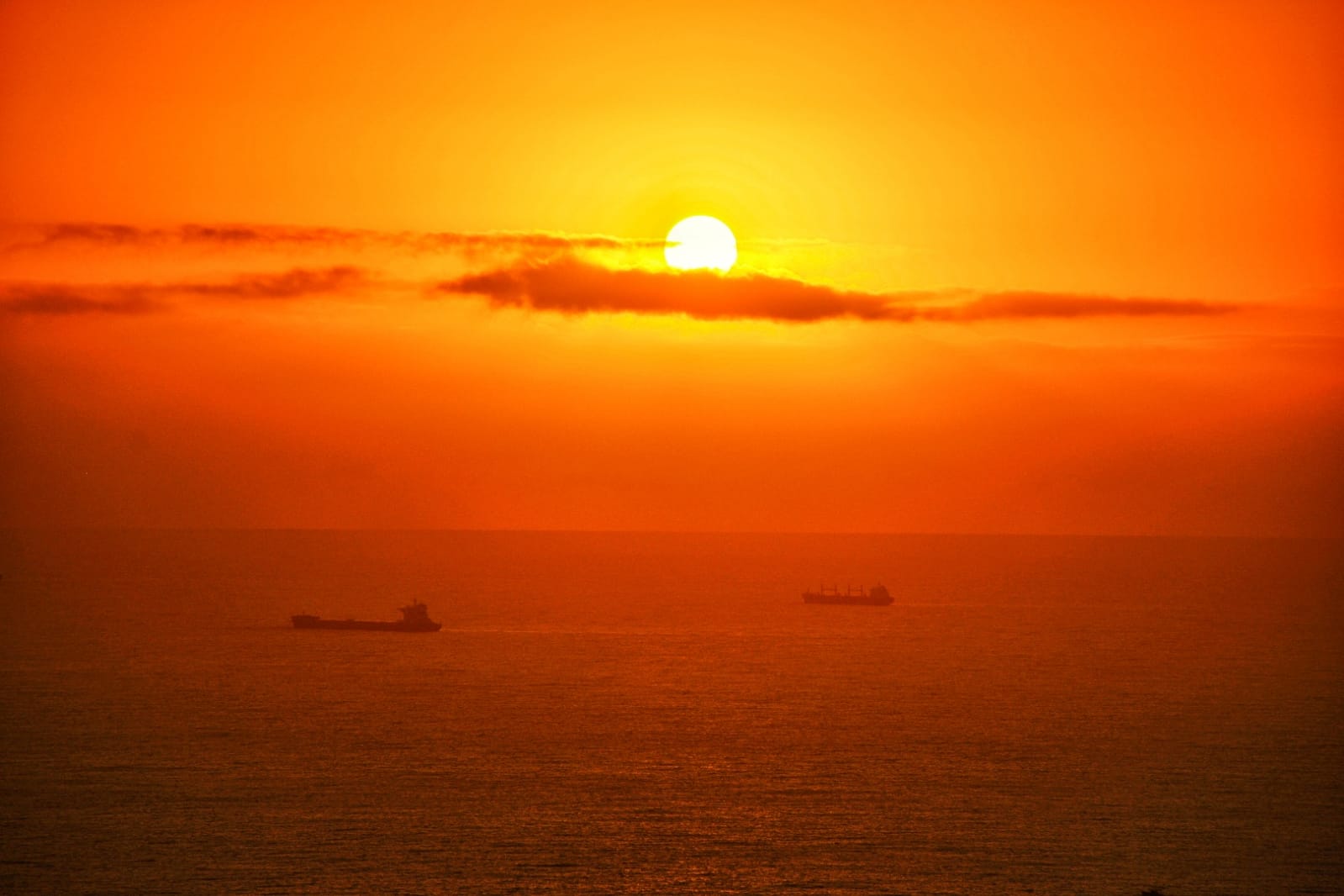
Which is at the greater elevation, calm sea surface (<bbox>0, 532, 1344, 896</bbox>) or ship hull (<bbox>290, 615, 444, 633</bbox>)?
ship hull (<bbox>290, 615, 444, 633</bbox>)

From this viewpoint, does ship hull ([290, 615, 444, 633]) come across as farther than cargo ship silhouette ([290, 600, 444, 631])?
Yes

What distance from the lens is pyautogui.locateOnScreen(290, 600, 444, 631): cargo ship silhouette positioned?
171000 millimetres

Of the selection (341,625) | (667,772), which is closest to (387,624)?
(341,625)

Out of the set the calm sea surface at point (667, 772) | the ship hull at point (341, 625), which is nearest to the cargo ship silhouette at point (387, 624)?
the ship hull at point (341, 625)

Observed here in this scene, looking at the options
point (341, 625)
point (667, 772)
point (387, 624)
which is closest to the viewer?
point (667, 772)

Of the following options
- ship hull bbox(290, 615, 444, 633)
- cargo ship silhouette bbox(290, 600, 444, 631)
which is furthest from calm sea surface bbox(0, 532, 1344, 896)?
ship hull bbox(290, 615, 444, 633)

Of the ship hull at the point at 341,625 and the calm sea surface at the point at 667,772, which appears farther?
the ship hull at the point at 341,625

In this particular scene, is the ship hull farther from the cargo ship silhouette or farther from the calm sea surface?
the calm sea surface

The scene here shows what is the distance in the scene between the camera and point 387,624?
6806 inches

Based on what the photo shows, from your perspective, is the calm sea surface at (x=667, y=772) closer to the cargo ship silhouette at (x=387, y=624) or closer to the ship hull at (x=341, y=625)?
the cargo ship silhouette at (x=387, y=624)

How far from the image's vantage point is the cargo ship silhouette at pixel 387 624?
171m

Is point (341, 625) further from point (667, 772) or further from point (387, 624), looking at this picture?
point (667, 772)

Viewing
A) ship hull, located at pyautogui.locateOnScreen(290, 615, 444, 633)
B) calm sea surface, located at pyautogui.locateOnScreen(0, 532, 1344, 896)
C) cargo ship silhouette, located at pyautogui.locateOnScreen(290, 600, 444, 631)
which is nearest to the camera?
calm sea surface, located at pyautogui.locateOnScreen(0, 532, 1344, 896)

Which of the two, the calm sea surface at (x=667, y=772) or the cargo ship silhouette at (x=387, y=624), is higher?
the cargo ship silhouette at (x=387, y=624)
